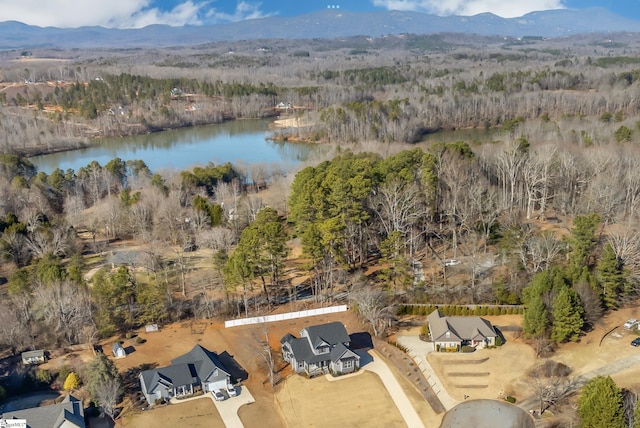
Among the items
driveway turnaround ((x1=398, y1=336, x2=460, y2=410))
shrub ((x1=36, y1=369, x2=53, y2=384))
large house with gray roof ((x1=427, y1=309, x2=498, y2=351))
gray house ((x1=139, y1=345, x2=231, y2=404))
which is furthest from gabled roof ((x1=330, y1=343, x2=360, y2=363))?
shrub ((x1=36, y1=369, x2=53, y2=384))

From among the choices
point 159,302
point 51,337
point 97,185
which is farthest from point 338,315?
point 97,185

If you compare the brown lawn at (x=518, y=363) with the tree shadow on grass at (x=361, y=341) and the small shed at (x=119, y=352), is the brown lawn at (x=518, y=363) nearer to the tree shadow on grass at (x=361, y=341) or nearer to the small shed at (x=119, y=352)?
the tree shadow on grass at (x=361, y=341)

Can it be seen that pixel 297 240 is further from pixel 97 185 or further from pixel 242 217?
pixel 97 185

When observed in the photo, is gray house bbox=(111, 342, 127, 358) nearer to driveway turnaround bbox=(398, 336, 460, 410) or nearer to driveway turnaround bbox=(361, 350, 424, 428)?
driveway turnaround bbox=(361, 350, 424, 428)

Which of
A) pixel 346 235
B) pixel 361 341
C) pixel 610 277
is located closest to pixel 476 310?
pixel 361 341

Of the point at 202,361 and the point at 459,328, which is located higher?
the point at 202,361

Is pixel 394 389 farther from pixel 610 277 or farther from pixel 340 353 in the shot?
pixel 610 277
